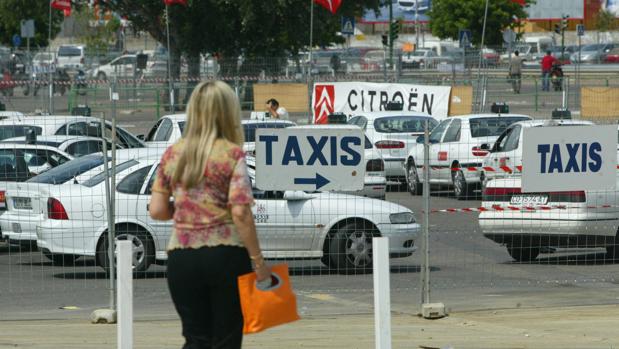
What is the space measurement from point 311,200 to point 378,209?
77cm

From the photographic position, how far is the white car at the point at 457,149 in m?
21.6

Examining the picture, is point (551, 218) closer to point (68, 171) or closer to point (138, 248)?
point (138, 248)

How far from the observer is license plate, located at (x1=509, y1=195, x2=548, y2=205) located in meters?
13.8

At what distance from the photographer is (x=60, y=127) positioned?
21531 mm

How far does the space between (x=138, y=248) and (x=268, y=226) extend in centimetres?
138

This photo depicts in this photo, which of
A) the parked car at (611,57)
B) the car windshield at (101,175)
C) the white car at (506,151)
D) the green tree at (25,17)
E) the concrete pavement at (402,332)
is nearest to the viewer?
the concrete pavement at (402,332)

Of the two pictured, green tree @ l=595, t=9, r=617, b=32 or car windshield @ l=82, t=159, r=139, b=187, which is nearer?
car windshield @ l=82, t=159, r=139, b=187

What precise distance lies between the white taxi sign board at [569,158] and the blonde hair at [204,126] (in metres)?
5.85

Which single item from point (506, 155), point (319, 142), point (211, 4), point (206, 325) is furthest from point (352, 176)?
point (211, 4)

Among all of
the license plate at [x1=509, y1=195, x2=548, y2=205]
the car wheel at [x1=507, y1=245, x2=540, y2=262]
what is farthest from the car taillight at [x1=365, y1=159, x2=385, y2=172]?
the license plate at [x1=509, y1=195, x2=548, y2=205]

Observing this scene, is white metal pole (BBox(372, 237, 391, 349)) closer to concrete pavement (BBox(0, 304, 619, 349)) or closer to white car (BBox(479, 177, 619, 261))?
concrete pavement (BBox(0, 304, 619, 349))

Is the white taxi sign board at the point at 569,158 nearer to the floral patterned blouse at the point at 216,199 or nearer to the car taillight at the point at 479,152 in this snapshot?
the floral patterned blouse at the point at 216,199

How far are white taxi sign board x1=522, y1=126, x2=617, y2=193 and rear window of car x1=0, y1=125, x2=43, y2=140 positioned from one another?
11071 mm

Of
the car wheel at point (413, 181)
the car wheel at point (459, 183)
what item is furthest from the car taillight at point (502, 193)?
the car wheel at point (413, 181)
